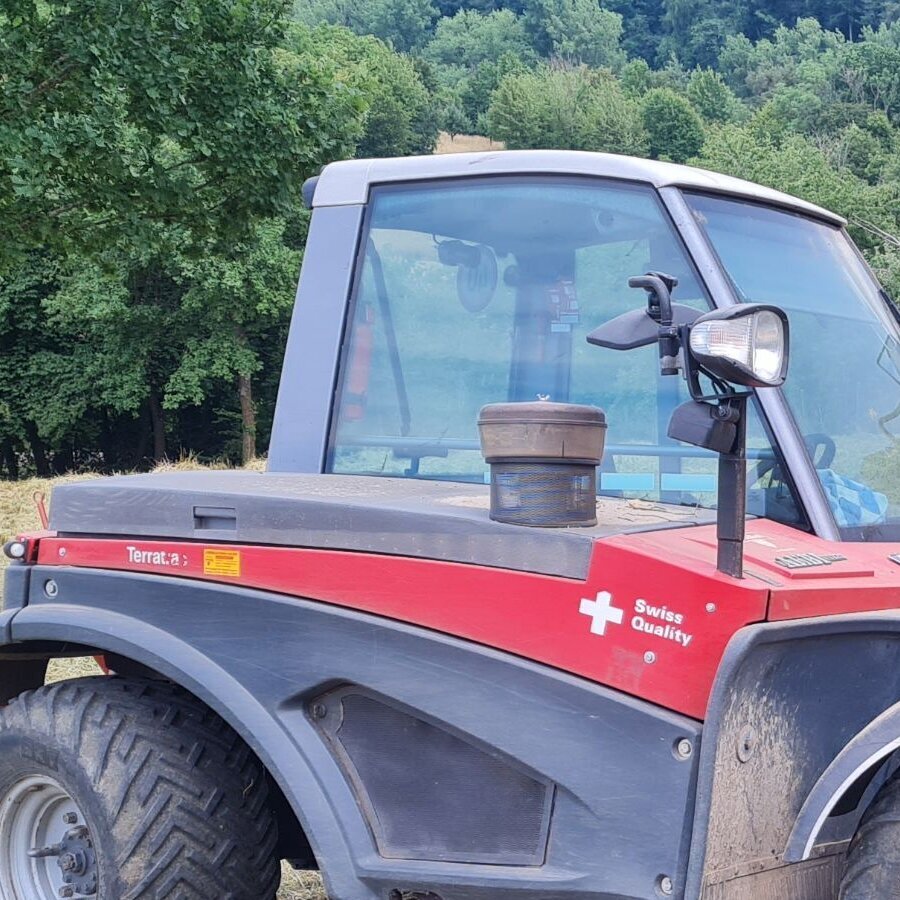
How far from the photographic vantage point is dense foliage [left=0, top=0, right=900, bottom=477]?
37.3ft

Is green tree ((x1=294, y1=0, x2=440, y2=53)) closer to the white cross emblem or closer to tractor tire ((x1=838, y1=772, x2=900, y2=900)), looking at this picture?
the white cross emblem

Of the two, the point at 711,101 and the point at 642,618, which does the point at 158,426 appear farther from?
the point at 711,101

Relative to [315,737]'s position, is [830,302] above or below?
above

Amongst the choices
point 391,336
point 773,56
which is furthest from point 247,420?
point 773,56

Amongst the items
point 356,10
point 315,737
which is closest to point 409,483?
point 315,737

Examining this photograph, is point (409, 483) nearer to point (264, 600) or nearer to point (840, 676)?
point (264, 600)

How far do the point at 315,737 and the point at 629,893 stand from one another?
31.0 inches

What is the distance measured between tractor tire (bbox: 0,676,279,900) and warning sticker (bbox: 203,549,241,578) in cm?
Result: 46

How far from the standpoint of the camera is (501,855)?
8.52 feet

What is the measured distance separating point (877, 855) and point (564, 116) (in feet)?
297

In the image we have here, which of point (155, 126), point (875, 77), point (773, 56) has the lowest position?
point (155, 126)

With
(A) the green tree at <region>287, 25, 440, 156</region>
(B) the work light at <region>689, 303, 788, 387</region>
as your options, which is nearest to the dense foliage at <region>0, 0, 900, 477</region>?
(A) the green tree at <region>287, 25, 440, 156</region>

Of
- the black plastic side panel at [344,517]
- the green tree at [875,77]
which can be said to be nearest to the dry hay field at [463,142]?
the green tree at [875,77]

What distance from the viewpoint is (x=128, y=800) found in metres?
2.97
